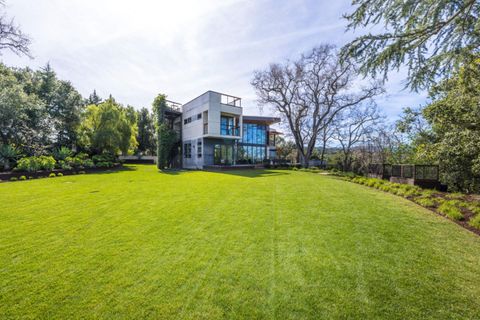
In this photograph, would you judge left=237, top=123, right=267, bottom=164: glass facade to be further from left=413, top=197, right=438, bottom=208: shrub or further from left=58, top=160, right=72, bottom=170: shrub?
left=413, top=197, right=438, bottom=208: shrub

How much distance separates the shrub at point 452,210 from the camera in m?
4.66

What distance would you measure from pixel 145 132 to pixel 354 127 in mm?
31539

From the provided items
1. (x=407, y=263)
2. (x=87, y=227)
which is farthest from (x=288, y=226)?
(x=87, y=227)

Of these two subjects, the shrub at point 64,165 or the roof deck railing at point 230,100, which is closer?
the shrub at point 64,165

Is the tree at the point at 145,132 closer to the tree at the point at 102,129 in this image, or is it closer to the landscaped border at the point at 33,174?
the tree at the point at 102,129

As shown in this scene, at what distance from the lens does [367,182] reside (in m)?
10.1

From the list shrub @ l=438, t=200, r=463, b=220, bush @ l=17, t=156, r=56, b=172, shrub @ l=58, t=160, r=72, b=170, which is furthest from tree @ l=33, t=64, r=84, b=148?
shrub @ l=438, t=200, r=463, b=220

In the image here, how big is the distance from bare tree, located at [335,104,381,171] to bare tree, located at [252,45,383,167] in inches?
40.7

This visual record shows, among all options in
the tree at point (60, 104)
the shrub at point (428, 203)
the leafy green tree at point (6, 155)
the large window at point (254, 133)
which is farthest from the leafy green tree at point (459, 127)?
the tree at point (60, 104)

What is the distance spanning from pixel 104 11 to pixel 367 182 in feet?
42.3

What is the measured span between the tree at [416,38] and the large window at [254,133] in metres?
19.1

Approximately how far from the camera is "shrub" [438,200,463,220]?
15.3 feet

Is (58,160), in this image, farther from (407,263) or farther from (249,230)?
(407,263)

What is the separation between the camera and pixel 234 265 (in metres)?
2.59
